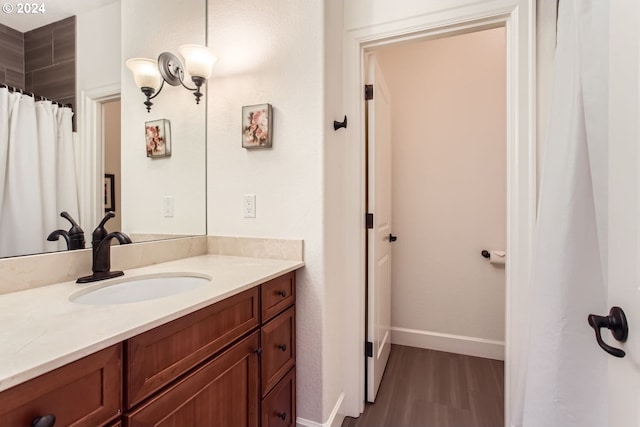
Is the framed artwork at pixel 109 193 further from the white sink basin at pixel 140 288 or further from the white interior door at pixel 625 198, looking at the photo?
the white interior door at pixel 625 198

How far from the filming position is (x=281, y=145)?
58.5 inches

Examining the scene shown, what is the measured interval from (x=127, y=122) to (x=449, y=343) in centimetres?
265

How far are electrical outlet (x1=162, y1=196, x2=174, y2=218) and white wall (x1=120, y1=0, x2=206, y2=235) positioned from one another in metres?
0.02

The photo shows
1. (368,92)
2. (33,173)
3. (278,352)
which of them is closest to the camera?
(33,173)

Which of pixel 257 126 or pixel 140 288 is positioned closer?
pixel 140 288

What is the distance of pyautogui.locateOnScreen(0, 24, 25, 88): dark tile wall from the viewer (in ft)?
3.05

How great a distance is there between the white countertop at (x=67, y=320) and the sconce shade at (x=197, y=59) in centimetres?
104

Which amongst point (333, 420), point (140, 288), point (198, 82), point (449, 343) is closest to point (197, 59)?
point (198, 82)

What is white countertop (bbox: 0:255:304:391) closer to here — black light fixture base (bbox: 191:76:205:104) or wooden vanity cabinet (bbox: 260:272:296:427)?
wooden vanity cabinet (bbox: 260:272:296:427)

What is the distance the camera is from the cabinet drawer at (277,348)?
1173 millimetres

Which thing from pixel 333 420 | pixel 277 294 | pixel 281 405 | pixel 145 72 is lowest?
pixel 333 420

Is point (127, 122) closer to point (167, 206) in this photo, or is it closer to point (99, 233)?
point (167, 206)

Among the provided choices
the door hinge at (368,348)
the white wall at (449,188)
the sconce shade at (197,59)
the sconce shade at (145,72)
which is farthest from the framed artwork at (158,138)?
the white wall at (449,188)

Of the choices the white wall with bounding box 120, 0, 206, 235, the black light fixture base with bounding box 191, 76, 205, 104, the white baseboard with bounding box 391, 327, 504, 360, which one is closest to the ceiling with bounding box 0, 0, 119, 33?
the white wall with bounding box 120, 0, 206, 235
